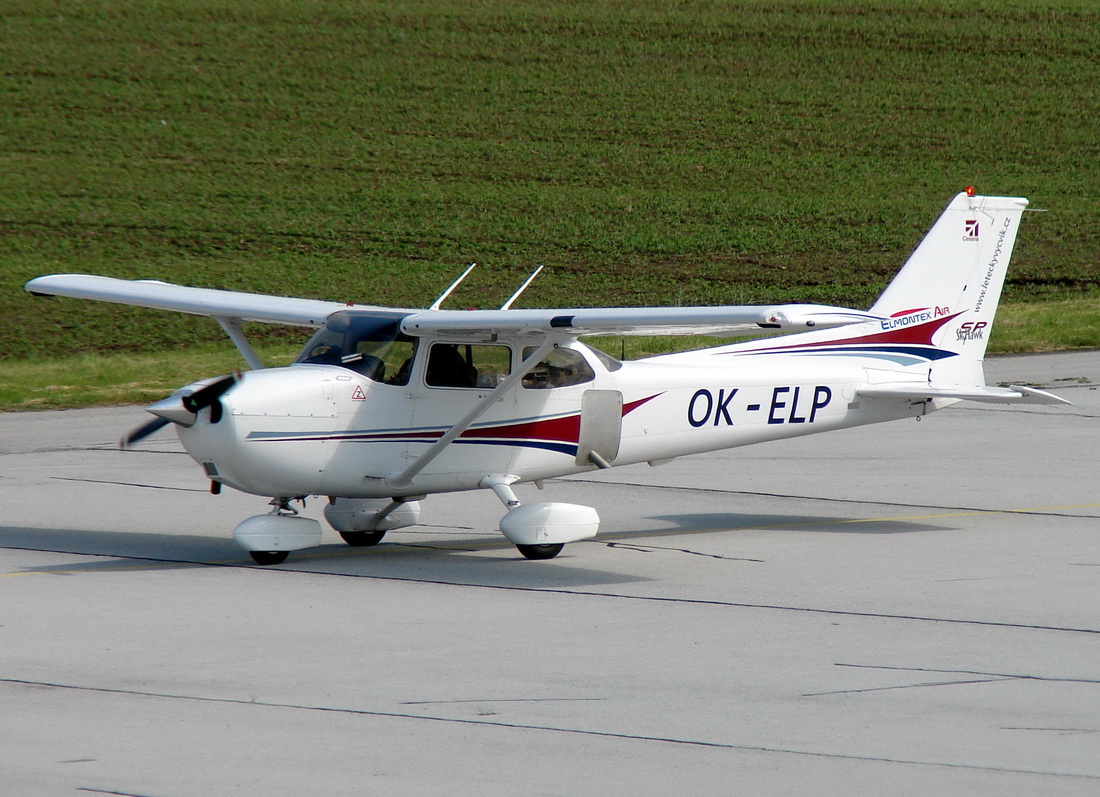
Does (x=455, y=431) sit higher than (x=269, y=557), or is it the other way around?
(x=455, y=431)

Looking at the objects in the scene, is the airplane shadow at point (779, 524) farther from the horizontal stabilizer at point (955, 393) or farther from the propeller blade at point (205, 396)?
the propeller blade at point (205, 396)

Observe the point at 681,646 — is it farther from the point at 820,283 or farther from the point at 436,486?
the point at 820,283

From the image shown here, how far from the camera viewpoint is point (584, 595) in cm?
991

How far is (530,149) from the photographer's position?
39969mm

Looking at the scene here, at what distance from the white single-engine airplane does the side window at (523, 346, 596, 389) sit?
14 mm

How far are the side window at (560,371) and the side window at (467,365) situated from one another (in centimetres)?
27

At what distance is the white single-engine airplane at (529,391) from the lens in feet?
33.6

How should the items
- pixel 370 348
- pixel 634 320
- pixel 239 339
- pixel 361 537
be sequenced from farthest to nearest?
1. pixel 239 339
2. pixel 361 537
3. pixel 370 348
4. pixel 634 320

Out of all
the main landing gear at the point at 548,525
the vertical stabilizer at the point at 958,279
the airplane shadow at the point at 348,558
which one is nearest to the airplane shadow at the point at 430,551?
the airplane shadow at the point at 348,558

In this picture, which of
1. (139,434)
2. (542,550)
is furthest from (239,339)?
(542,550)

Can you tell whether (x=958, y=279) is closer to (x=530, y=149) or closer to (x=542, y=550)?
(x=542, y=550)

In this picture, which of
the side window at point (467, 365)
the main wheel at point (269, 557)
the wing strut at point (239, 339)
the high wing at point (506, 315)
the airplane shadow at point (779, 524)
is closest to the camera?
the high wing at point (506, 315)

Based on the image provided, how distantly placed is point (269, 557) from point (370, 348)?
1.75 metres

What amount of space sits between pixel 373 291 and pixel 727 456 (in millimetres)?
14304
